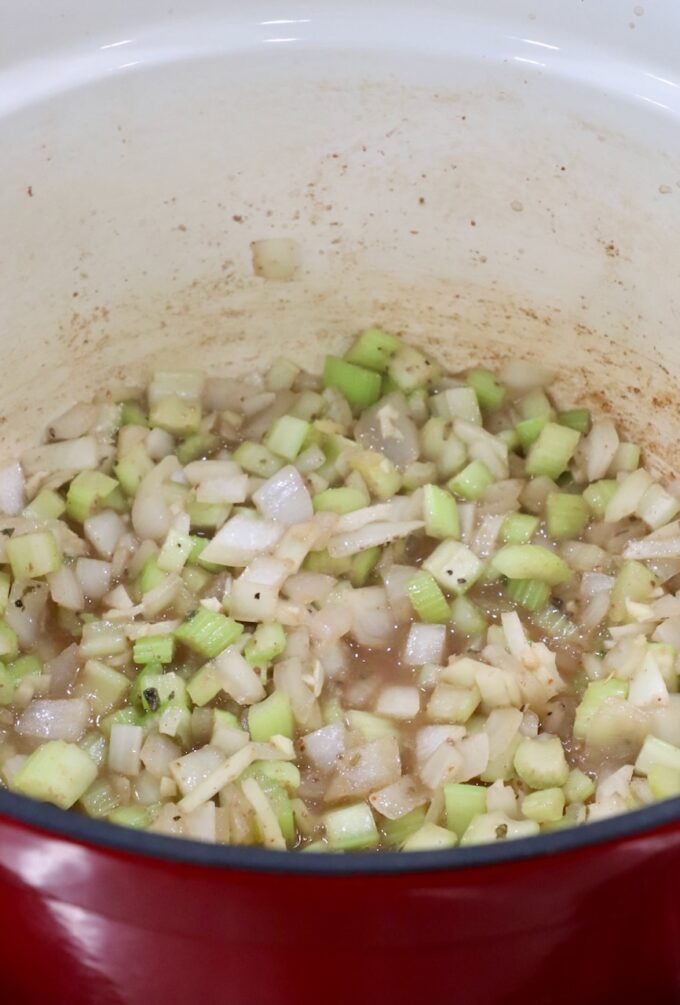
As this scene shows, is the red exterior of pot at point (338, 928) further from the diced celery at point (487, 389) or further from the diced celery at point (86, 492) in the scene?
the diced celery at point (487, 389)

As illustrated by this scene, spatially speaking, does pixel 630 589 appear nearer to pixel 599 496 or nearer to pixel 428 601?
pixel 599 496

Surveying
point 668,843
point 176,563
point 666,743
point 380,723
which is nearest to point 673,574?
point 666,743

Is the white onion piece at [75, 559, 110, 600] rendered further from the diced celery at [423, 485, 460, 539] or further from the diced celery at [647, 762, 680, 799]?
the diced celery at [647, 762, 680, 799]

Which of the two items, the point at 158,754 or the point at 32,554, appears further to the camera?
the point at 32,554

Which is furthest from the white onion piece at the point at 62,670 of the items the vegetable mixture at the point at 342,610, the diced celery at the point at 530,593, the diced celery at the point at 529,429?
the diced celery at the point at 529,429

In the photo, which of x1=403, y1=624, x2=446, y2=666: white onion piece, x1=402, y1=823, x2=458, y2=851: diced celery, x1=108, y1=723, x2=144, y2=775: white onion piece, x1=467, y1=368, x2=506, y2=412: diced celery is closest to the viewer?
x1=402, y1=823, x2=458, y2=851: diced celery

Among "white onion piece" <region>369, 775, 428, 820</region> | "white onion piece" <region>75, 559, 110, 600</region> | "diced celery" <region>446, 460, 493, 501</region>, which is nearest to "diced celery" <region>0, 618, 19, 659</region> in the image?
"white onion piece" <region>75, 559, 110, 600</region>

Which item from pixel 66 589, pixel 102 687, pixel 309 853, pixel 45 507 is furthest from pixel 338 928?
pixel 45 507
